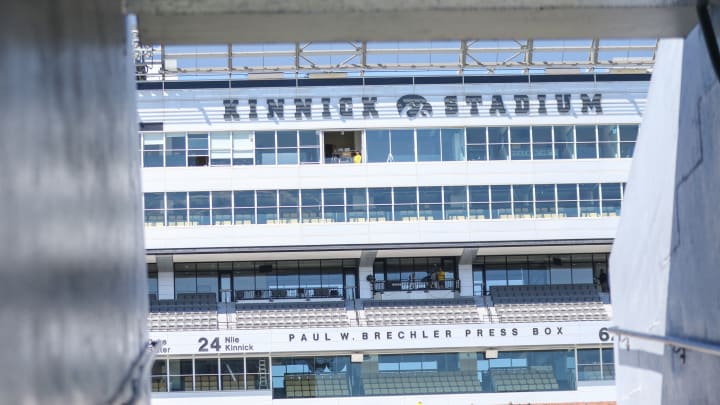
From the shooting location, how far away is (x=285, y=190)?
39.9 meters

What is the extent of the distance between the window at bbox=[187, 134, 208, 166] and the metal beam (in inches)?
1271

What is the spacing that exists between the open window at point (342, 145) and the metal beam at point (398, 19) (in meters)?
32.3

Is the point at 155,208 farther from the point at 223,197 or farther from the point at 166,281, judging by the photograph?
Answer: the point at 166,281

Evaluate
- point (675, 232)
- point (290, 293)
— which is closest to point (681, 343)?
point (675, 232)

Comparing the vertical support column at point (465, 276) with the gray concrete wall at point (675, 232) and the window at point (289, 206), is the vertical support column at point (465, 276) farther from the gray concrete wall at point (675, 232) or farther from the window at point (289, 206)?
the gray concrete wall at point (675, 232)

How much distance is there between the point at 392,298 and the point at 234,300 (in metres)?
6.65

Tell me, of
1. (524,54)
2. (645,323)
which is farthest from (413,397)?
(645,323)

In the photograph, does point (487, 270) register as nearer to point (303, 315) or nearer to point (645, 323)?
point (303, 315)

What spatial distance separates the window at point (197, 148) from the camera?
40000 millimetres

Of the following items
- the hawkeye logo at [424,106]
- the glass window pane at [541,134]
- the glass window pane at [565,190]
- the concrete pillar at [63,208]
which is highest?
the hawkeye logo at [424,106]

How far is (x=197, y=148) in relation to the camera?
40.0 meters

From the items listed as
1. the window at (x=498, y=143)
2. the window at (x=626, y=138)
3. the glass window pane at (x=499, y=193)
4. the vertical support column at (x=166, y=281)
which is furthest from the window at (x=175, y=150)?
the window at (x=626, y=138)

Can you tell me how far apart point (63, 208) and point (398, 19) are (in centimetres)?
428

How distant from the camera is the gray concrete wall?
275 inches
